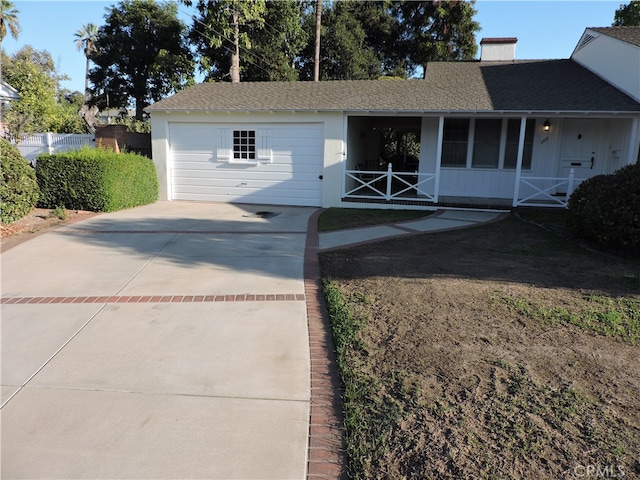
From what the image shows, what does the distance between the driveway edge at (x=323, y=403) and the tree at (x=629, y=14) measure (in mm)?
25639

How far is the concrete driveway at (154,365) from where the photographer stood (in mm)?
2576

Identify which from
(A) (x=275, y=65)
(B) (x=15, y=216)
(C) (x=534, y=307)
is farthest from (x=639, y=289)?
(A) (x=275, y=65)

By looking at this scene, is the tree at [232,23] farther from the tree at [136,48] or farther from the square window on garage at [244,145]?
the square window on garage at [244,145]

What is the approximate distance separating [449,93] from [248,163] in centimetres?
621

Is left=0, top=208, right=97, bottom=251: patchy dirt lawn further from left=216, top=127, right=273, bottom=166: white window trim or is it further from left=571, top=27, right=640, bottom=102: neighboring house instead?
left=571, top=27, right=640, bottom=102: neighboring house

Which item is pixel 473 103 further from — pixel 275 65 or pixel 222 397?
pixel 275 65

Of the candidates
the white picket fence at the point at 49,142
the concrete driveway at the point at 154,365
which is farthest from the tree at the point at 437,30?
the concrete driveway at the point at 154,365

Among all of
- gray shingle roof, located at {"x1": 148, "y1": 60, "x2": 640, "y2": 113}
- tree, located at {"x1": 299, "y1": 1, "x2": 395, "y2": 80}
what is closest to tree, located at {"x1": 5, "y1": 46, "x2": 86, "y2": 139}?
gray shingle roof, located at {"x1": 148, "y1": 60, "x2": 640, "y2": 113}

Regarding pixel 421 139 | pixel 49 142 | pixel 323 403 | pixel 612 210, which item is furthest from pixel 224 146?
pixel 323 403

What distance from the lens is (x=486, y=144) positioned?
43.0ft

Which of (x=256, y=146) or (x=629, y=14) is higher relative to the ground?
(x=629, y=14)

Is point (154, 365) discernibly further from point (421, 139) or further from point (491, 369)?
point (421, 139)

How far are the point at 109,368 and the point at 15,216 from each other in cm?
727

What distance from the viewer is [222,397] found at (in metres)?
3.16
